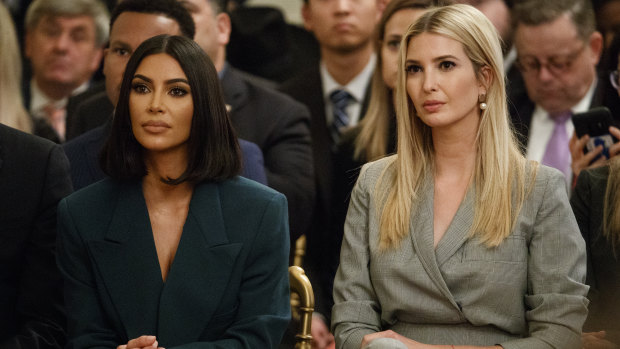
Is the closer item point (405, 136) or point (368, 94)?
point (405, 136)

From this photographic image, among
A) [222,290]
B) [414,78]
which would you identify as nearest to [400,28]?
[414,78]

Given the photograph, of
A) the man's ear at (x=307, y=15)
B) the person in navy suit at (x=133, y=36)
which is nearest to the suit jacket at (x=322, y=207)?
the man's ear at (x=307, y=15)

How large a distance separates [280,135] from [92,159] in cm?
94

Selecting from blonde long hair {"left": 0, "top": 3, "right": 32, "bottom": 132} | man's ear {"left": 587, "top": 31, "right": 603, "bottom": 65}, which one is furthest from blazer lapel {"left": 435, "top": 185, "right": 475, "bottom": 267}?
blonde long hair {"left": 0, "top": 3, "right": 32, "bottom": 132}

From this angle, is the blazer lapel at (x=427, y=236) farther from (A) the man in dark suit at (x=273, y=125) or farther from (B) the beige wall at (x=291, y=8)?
(B) the beige wall at (x=291, y=8)

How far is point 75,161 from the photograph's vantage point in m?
3.57

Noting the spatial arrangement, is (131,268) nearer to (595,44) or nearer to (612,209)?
(612,209)

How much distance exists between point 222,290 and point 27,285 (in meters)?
0.64

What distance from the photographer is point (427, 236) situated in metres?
2.94

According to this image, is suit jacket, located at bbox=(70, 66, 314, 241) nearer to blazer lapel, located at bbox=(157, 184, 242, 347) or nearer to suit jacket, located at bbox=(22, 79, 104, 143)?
suit jacket, located at bbox=(22, 79, 104, 143)

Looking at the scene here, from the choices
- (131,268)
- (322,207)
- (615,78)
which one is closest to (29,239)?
(131,268)

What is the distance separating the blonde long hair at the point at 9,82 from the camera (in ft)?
14.5

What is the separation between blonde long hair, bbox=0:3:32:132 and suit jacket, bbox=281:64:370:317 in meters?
1.26

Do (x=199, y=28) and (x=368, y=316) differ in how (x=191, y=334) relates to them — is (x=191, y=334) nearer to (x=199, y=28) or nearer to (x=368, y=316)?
(x=368, y=316)
